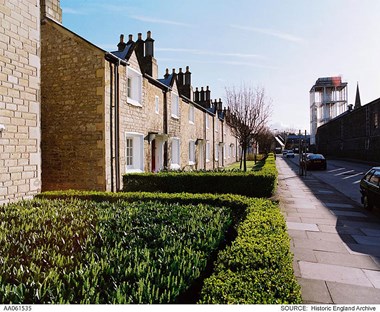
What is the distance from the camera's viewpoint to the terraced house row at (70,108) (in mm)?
7191

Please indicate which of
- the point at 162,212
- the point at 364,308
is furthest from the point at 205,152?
the point at 364,308

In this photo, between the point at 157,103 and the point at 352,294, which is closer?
the point at 352,294

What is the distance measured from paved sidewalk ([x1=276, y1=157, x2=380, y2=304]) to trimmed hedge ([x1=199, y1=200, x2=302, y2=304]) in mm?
1086

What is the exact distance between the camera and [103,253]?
3148mm

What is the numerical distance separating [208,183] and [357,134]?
35406 mm

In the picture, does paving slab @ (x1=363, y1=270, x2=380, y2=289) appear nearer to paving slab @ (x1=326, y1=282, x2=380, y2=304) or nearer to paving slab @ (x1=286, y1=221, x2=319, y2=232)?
paving slab @ (x1=326, y1=282, x2=380, y2=304)

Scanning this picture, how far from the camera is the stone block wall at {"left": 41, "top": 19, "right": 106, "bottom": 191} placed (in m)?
10.5

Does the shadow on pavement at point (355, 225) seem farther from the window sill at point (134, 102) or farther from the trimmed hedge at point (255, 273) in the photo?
the window sill at point (134, 102)

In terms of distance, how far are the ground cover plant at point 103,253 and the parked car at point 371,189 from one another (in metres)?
6.31

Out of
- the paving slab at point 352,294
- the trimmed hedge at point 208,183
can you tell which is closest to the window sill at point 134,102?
the trimmed hedge at point 208,183

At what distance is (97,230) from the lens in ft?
13.5

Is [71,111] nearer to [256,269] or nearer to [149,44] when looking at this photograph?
[149,44]

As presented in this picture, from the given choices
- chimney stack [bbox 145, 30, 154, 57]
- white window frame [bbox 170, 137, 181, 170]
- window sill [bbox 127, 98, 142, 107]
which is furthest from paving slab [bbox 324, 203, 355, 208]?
chimney stack [bbox 145, 30, 154, 57]

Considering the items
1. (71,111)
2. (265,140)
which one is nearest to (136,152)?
(71,111)
